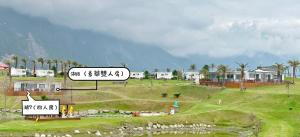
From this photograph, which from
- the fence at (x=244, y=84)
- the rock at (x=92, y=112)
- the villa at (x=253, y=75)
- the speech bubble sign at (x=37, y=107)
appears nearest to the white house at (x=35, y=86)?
the rock at (x=92, y=112)

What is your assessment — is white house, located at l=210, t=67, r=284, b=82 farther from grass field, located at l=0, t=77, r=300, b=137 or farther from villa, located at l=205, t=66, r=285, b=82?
grass field, located at l=0, t=77, r=300, b=137

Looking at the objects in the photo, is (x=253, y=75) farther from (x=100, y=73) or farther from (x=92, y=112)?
(x=100, y=73)

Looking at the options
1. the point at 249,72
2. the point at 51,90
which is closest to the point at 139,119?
the point at 51,90

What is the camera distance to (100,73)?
26047mm

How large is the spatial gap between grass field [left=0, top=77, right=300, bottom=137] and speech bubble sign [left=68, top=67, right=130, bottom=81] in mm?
30942

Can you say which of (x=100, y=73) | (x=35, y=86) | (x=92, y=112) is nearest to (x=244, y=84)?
(x=92, y=112)

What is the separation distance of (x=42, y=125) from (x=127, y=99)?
47.7 meters

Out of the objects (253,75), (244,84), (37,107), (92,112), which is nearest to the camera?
(37,107)

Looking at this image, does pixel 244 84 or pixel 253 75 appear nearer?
pixel 244 84

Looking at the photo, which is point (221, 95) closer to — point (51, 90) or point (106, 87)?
point (106, 87)

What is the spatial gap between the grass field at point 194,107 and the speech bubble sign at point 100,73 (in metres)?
30.9

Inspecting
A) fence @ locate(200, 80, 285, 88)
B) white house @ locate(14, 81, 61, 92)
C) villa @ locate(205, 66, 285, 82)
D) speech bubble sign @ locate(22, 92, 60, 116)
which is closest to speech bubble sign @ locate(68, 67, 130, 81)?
speech bubble sign @ locate(22, 92, 60, 116)

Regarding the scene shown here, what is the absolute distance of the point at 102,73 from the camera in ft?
85.4

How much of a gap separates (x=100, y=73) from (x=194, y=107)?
217 ft
